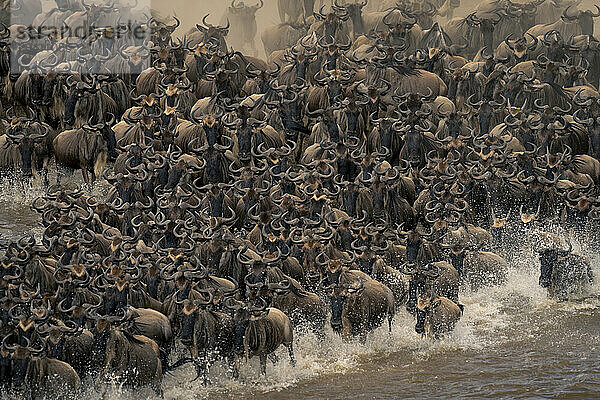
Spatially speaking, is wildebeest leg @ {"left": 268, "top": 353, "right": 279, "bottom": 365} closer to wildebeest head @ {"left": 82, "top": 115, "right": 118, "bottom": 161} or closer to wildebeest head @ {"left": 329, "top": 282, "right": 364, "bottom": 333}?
wildebeest head @ {"left": 329, "top": 282, "right": 364, "bottom": 333}

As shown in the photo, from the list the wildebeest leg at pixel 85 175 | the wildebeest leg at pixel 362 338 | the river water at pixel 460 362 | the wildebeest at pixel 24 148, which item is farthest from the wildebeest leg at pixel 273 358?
the wildebeest at pixel 24 148

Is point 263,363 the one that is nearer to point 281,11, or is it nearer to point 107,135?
point 107,135

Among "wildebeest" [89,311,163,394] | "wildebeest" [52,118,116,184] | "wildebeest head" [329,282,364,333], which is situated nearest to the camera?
"wildebeest" [89,311,163,394]

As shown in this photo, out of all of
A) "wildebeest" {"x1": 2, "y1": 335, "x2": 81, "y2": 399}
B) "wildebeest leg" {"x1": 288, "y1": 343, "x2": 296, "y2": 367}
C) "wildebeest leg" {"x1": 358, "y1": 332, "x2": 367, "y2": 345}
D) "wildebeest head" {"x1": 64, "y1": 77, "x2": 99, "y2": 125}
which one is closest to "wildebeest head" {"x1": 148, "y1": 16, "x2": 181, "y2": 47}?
"wildebeest head" {"x1": 64, "y1": 77, "x2": 99, "y2": 125}

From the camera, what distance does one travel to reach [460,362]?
1664 centimetres

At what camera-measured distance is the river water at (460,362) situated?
51.3ft

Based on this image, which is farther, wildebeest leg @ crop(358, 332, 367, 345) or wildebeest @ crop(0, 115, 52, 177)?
wildebeest @ crop(0, 115, 52, 177)

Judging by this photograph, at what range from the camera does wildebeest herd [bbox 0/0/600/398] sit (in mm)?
16156

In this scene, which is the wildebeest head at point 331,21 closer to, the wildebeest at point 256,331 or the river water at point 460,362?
the river water at point 460,362

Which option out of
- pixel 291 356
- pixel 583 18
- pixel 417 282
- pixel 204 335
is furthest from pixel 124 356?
pixel 583 18

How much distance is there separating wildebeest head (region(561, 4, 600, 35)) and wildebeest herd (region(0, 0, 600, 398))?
0.16ft

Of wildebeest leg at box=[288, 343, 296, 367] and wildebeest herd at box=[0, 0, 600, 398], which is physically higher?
wildebeest herd at box=[0, 0, 600, 398]

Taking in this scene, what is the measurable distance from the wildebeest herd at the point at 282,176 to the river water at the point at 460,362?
24 centimetres

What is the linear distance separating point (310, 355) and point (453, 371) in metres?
1.81
